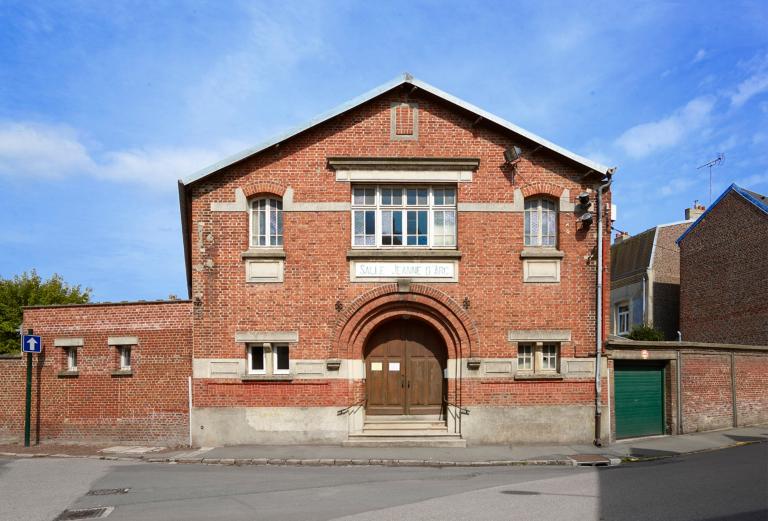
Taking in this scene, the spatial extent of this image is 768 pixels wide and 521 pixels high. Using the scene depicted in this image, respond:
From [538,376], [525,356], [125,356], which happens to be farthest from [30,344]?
[538,376]

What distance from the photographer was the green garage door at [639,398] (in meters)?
16.8

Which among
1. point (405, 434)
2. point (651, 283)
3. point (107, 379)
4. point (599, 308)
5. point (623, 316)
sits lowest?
point (405, 434)

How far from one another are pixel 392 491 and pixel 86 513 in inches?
177

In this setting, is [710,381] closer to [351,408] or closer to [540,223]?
[540,223]

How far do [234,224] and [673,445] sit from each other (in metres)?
12.0

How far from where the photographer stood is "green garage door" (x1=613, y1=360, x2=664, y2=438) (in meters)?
16.8

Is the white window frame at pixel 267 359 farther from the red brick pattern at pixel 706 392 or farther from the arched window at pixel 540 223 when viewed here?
the red brick pattern at pixel 706 392

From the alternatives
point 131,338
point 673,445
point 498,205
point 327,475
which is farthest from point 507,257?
point 131,338

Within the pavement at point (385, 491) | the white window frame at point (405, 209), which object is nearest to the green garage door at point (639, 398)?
the pavement at point (385, 491)

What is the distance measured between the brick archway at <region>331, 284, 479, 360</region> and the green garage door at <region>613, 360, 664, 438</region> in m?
4.09

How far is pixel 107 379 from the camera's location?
16.4 m

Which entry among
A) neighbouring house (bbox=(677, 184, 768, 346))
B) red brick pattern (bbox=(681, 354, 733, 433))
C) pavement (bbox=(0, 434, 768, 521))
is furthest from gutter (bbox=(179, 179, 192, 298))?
neighbouring house (bbox=(677, 184, 768, 346))

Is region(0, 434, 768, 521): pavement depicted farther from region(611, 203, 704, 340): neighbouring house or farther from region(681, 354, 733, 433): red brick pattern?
region(611, 203, 704, 340): neighbouring house

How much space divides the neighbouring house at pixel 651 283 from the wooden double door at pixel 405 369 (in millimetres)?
18744
